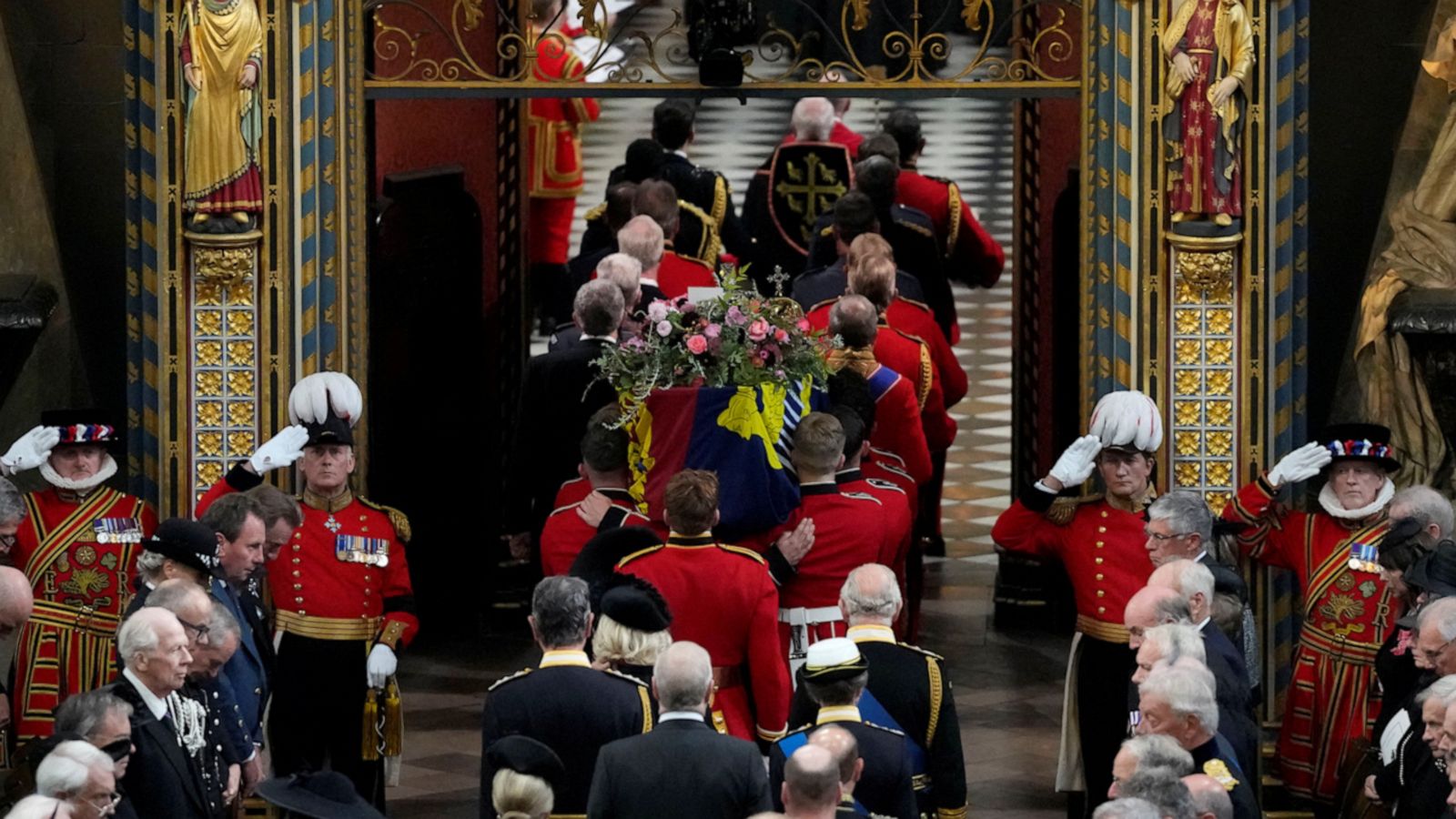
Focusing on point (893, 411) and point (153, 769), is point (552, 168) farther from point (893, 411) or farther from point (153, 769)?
point (153, 769)

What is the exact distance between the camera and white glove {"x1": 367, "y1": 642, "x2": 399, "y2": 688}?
1219 centimetres

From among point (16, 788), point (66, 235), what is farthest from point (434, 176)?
point (16, 788)

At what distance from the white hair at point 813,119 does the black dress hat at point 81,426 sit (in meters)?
5.05

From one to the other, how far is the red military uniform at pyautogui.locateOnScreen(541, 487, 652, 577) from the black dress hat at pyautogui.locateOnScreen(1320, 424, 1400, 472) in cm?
290

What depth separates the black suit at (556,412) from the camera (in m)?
12.6

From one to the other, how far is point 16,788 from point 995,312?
14.7 m

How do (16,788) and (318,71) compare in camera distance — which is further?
(318,71)

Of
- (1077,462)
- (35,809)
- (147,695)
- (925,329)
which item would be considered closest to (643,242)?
(925,329)

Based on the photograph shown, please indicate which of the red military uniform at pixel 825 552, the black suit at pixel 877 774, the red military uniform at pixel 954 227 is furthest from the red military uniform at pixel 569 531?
the red military uniform at pixel 954 227

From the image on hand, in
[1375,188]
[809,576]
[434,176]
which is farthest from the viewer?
[434,176]

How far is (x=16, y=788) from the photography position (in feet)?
33.8

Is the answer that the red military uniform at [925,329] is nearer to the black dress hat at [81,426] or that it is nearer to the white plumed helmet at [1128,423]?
the white plumed helmet at [1128,423]

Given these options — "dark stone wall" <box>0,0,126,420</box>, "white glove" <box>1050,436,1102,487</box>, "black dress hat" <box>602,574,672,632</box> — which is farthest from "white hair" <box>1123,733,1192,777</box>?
"dark stone wall" <box>0,0,126,420</box>

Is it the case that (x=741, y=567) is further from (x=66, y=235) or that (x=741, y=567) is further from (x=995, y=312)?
(x=995, y=312)
